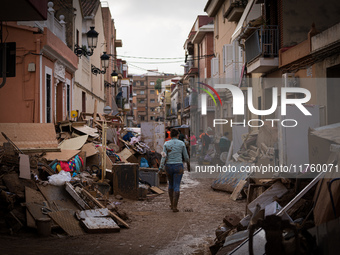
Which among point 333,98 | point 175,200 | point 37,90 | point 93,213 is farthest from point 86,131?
point 333,98

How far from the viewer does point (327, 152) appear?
28.6ft

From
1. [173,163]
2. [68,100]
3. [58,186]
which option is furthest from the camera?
[68,100]

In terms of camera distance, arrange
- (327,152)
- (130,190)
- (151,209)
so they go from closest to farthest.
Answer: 1. (327,152)
2. (151,209)
3. (130,190)

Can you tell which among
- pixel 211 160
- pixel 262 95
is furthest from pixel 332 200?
pixel 211 160

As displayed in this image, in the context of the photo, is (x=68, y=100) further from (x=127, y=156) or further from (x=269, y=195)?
(x=269, y=195)

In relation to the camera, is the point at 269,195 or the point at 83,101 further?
the point at 83,101

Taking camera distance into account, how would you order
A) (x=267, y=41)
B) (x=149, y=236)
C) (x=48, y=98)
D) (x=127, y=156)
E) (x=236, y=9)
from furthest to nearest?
(x=236, y=9) → (x=267, y=41) → (x=127, y=156) → (x=48, y=98) → (x=149, y=236)

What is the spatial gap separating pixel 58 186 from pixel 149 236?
240cm

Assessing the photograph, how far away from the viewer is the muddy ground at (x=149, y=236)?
6.36 metres

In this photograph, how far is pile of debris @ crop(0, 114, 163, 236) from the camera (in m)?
7.43

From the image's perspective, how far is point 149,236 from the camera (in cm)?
735

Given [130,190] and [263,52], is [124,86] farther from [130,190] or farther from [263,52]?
[130,190]

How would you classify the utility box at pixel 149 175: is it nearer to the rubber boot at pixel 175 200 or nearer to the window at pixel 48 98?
the rubber boot at pixel 175 200

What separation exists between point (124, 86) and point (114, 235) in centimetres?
5507
